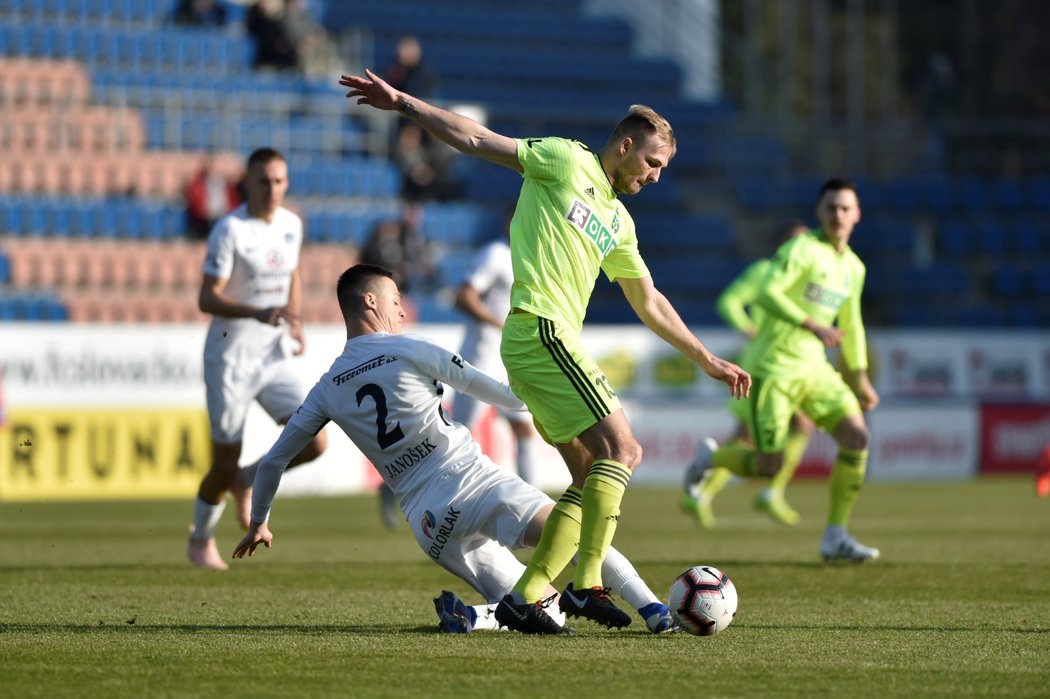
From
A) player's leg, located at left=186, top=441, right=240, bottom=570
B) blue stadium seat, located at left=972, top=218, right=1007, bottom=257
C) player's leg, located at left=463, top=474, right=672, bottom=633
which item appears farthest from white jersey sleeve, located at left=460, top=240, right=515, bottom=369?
blue stadium seat, located at left=972, top=218, right=1007, bottom=257

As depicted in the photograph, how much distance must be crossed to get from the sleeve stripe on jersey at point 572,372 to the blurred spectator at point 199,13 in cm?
2004

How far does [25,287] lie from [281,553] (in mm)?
11111

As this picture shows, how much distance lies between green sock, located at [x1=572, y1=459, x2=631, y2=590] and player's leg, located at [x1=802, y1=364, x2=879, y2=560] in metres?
4.32

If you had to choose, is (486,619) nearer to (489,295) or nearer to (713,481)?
(489,295)

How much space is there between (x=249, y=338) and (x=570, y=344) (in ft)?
13.3

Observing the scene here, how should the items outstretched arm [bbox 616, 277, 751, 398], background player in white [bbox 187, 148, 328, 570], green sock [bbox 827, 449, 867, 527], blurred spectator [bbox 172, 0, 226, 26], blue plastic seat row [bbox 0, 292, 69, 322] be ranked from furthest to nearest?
blurred spectator [bbox 172, 0, 226, 26] < blue plastic seat row [bbox 0, 292, 69, 322] < green sock [bbox 827, 449, 867, 527] < background player in white [bbox 187, 148, 328, 570] < outstretched arm [bbox 616, 277, 751, 398]

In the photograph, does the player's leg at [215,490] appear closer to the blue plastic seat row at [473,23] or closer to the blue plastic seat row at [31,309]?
the blue plastic seat row at [31,309]

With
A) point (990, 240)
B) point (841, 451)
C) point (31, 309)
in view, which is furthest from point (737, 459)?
point (990, 240)

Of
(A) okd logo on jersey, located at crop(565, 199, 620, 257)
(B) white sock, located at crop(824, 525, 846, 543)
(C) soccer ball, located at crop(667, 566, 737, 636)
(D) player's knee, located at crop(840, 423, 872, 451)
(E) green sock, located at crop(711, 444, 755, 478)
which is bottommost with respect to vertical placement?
(E) green sock, located at crop(711, 444, 755, 478)

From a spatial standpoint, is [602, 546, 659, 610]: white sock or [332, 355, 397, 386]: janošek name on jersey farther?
[602, 546, 659, 610]: white sock

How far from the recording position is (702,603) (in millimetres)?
6996

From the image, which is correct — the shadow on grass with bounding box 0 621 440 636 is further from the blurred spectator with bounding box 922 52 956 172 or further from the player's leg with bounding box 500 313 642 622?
the blurred spectator with bounding box 922 52 956 172

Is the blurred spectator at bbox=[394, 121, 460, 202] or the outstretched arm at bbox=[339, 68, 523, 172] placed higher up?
the outstretched arm at bbox=[339, 68, 523, 172]

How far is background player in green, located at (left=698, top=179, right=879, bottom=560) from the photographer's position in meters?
11.1
